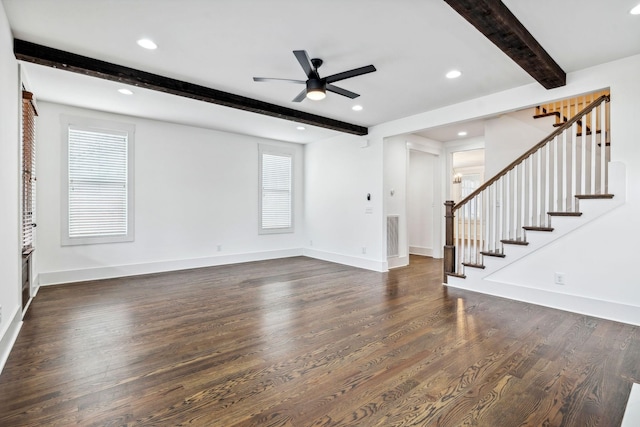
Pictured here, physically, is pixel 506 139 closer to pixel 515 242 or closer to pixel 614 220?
pixel 515 242

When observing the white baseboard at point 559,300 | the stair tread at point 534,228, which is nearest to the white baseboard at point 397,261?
the white baseboard at point 559,300

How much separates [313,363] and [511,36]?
10.0 feet

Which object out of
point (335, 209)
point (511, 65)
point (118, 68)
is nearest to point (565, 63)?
point (511, 65)

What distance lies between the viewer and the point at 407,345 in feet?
8.84

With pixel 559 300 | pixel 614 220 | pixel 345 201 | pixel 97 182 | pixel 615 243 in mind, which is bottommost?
pixel 559 300

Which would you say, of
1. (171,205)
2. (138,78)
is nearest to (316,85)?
(138,78)

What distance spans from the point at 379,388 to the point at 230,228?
5.06 meters

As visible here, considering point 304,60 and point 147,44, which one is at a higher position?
point 147,44

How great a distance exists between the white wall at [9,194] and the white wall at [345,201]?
15.9 ft

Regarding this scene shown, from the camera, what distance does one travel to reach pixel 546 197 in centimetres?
388

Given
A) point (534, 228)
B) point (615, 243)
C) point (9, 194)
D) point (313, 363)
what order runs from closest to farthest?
point (313, 363)
point (9, 194)
point (615, 243)
point (534, 228)

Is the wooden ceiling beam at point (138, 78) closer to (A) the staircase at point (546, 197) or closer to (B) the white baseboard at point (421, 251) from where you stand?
(A) the staircase at point (546, 197)

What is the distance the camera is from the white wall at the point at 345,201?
593 cm

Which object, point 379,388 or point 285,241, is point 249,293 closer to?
point 379,388
